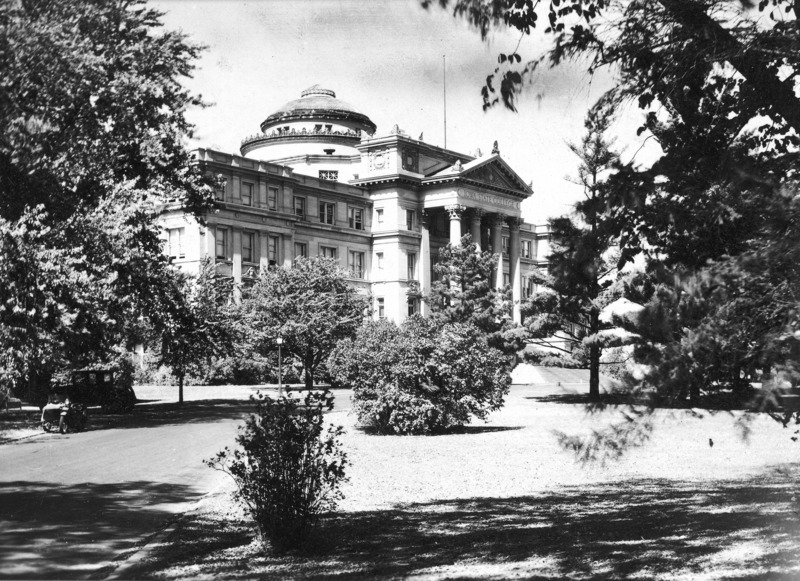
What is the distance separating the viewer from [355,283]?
77875 millimetres

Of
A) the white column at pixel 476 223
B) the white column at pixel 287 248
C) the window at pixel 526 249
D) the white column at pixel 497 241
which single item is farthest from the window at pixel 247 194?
the window at pixel 526 249

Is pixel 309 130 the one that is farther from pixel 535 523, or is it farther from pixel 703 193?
pixel 703 193

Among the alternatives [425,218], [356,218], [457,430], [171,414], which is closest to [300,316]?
[171,414]

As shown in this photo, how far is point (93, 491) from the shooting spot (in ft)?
41.1

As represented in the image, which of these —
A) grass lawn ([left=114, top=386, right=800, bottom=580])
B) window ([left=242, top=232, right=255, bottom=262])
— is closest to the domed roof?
window ([left=242, top=232, right=255, bottom=262])

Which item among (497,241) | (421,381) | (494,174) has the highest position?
(494,174)

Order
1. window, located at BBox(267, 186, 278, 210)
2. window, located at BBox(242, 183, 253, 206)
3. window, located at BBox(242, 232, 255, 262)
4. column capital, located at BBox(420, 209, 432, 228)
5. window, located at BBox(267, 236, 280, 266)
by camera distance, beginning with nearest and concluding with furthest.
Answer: window, located at BBox(242, 232, 255, 262) → window, located at BBox(242, 183, 253, 206) → window, located at BBox(267, 236, 280, 266) → window, located at BBox(267, 186, 278, 210) → column capital, located at BBox(420, 209, 432, 228)

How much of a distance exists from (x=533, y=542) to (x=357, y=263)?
71.2 m

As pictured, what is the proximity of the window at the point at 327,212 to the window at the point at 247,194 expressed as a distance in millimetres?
A: 8691

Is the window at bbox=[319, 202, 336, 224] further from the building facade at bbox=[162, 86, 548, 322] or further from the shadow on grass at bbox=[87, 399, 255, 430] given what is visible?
the shadow on grass at bbox=[87, 399, 255, 430]

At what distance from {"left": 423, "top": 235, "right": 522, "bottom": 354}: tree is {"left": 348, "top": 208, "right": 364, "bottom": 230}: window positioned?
19309 mm

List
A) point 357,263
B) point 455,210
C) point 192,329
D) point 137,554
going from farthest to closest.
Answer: point 357,263
point 455,210
point 192,329
point 137,554

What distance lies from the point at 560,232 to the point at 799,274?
5.92ft

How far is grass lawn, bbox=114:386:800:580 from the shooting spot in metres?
7.26
